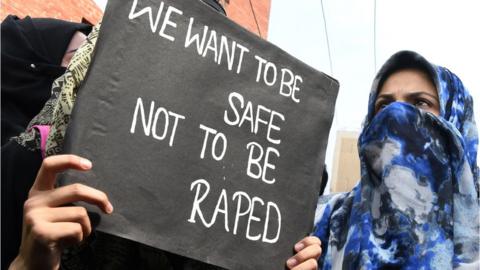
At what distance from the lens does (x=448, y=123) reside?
189 centimetres

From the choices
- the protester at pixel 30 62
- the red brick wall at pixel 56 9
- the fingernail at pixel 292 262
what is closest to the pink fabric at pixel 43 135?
the protester at pixel 30 62

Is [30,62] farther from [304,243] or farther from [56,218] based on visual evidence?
[304,243]

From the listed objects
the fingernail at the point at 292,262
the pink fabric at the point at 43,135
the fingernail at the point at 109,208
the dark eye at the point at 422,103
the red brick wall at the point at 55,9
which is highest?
the red brick wall at the point at 55,9

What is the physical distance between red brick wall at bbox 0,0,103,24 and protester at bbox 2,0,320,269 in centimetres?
460

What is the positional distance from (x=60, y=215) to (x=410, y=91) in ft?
4.80

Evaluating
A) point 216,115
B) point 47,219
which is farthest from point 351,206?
point 47,219

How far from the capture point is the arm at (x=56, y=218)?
98 cm

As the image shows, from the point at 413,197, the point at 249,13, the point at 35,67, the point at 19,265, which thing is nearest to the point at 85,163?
the point at 19,265

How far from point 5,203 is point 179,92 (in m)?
0.53

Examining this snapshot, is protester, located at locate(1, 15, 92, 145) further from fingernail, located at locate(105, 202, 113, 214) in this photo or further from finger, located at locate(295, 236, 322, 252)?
finger, located at locate(295, 236, 322, 252)

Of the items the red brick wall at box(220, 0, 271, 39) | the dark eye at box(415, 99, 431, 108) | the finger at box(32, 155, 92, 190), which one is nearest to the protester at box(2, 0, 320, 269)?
the finger at box(32, 155, 92, 190)

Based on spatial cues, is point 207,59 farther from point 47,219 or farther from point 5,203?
point 5,203

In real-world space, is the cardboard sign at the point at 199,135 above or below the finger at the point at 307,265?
above

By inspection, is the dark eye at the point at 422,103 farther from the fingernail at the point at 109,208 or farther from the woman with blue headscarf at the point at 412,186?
the fingernail at the point at 109,208
